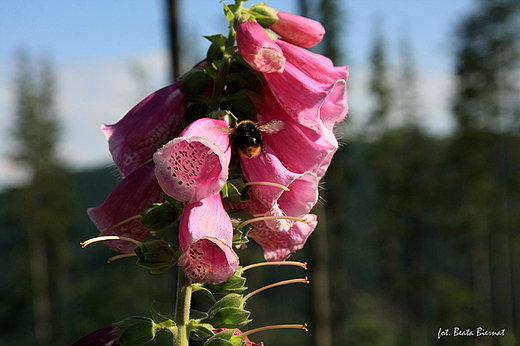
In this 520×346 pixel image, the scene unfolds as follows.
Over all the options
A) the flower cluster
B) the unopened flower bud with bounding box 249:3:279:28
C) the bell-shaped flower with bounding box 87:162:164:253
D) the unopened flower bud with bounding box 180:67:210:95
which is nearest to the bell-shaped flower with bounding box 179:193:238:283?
the flower cluster

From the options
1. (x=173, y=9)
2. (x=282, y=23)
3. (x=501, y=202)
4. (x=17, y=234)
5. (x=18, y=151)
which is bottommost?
(x=17, y=234)

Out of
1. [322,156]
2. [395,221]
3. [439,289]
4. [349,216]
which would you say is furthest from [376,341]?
[349,216]

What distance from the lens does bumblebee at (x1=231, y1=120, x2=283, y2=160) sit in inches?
46.8

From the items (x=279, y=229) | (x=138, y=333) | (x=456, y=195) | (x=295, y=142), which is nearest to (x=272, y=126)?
(x=295, y=142)

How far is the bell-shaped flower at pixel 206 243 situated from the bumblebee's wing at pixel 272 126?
295 mm

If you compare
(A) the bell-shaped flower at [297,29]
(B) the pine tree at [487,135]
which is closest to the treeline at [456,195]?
(B) the pine tree at [487,135]

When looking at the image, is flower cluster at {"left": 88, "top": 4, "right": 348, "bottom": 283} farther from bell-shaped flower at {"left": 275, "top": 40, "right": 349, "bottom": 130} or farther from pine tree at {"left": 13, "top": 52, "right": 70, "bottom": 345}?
pine tree at {"left": 13, "top": 52, "right": 70, "bottom": 345}

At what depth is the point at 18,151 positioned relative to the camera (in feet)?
82.3

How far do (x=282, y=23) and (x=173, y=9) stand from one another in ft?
16.6

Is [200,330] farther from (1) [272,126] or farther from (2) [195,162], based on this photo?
(1) [272,126]

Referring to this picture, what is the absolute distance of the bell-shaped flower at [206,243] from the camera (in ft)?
3.39

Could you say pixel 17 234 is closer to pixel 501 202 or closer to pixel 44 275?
pixel 44 275

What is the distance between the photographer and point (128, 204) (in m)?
1.32

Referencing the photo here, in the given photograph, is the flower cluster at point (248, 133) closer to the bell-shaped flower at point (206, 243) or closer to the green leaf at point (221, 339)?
the bell-shaped flower at point (206, 243)
